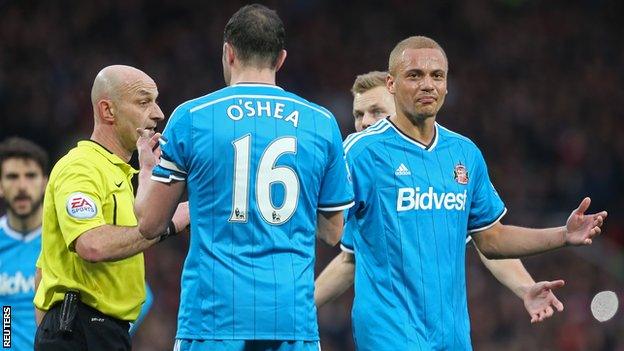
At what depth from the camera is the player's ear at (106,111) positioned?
5762mm

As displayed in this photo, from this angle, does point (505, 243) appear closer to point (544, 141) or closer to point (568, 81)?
point (544, 141)

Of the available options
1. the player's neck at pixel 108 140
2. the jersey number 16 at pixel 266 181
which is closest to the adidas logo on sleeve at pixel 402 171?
the jersey number 16 at pixel 266 181

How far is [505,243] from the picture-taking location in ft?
19.7

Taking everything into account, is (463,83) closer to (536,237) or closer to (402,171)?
(536,237)

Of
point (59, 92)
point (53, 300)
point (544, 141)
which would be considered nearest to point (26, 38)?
point (59, 92)

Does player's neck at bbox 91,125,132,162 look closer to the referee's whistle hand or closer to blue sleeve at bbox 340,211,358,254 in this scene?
the referee's whistle hand

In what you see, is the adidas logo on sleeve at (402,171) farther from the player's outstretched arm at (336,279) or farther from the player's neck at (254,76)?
the player's neck at (254,76)

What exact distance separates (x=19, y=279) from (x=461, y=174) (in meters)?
3.41

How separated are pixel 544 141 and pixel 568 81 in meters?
1.87

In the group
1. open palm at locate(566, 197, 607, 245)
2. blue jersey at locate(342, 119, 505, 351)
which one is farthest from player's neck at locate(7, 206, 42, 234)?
open palm at locate(566, 197, 607, 245)

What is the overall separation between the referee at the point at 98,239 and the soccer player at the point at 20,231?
220 cm

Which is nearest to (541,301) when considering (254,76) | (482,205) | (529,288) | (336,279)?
(529,288)

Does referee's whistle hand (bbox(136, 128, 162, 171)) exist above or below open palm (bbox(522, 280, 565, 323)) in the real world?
above

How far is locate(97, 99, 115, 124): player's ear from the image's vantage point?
5762 mm
